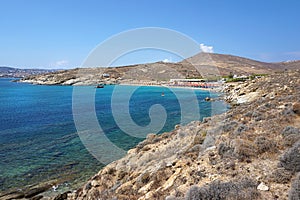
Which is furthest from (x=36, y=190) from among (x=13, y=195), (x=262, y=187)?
(x=262, y=187)

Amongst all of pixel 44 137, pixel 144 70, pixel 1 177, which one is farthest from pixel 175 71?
pixel 1 177

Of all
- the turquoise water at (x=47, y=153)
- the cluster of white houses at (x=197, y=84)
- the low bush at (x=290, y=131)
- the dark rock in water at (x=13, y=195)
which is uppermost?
the cluster of white houses at (x=197, y=84)

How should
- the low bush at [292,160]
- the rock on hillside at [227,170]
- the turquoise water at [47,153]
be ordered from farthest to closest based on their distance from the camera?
the turquoise water at [47,153] < the low bush at [292,160] < the rock on hillside at [227,170]

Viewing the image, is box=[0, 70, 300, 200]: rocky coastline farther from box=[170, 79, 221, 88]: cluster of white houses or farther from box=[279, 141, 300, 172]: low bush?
box=[170, 79, 221, 88]: cluster of white houses

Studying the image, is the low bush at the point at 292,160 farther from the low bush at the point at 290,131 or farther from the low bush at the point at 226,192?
the low bush at the point at 290,131

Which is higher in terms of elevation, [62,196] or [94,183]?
[94,183]

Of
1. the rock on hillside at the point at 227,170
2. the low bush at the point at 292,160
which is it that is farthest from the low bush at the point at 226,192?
the low bush at the point at 292,160

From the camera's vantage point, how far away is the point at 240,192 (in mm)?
4676

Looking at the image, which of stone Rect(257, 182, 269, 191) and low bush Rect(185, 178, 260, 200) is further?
stone Rect(257, 182, 269, 191)

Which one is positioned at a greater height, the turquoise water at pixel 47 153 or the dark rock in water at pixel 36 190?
the turquoise water at pixel 47 153

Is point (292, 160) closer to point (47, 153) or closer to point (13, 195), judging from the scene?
point (13, 195)

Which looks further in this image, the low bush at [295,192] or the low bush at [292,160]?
the low bush at [292,160]

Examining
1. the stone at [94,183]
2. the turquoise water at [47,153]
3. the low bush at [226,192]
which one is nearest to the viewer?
the low bush at [226,192]

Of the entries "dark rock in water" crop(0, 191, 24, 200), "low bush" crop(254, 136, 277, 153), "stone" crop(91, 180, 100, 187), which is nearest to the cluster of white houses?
"stone" crop(91, 180, 100, 187)
